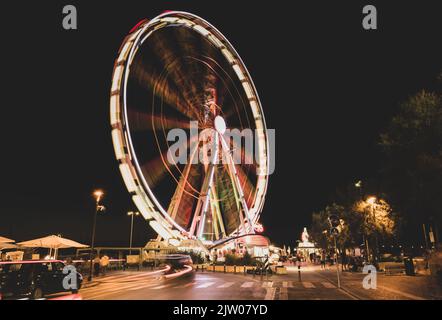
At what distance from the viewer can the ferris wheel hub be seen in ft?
100

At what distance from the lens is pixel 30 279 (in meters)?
11.6

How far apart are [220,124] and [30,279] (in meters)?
22.0

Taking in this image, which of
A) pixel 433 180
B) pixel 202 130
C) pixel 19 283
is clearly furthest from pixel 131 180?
pixel 433 180

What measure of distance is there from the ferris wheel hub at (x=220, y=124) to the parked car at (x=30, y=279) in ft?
65.1

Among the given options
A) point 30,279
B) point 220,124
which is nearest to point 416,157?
point 220,124

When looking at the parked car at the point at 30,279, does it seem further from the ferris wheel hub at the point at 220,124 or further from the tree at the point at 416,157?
the ferris wheel hub at the point at 220,124

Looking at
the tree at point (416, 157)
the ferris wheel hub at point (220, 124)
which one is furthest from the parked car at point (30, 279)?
the ferris wheel hub at point (220, 124)

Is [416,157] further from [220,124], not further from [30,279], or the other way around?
[30,279]

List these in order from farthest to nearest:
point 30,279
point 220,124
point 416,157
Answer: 1. point 220,124
2. point 416,157
3. point 30,279

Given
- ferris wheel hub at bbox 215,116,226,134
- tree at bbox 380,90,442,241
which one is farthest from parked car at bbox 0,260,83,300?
ferris wheel hub at bbox 215,116,226,134
